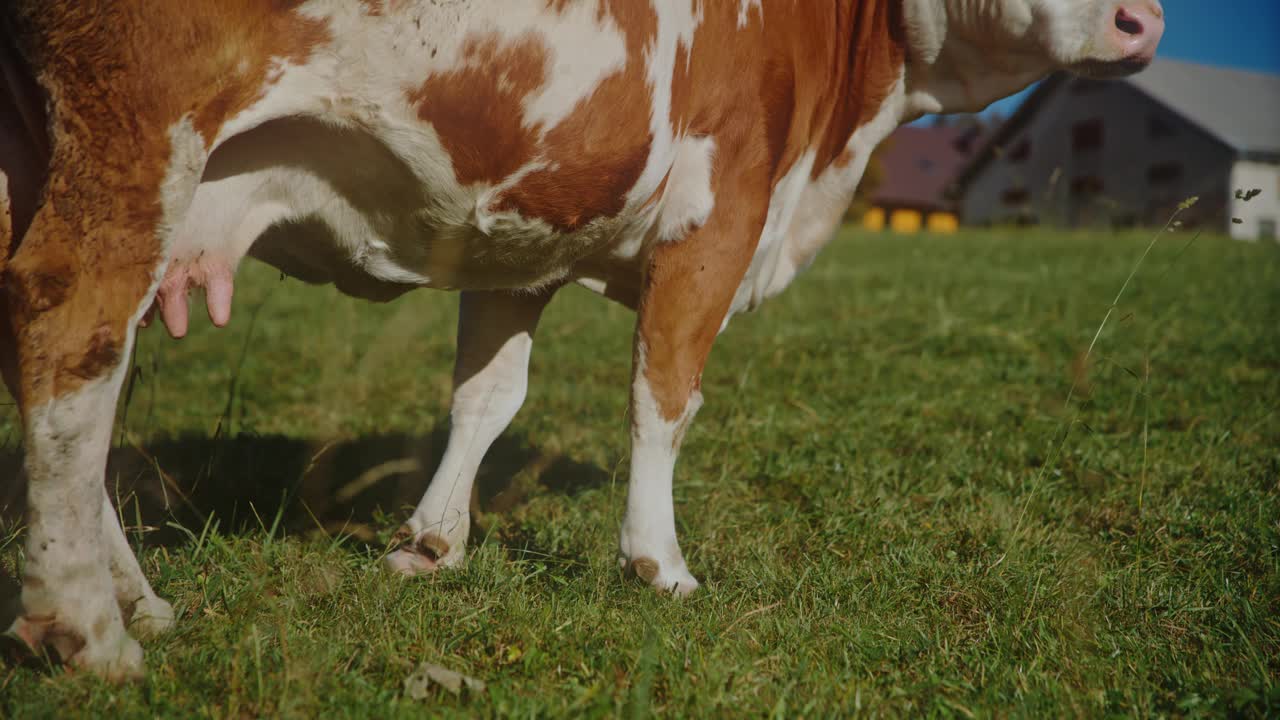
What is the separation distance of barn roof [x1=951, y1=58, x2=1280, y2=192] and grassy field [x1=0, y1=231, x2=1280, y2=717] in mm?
26278

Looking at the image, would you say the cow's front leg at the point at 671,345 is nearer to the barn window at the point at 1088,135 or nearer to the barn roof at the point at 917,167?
the barn window at the point at 1088,135

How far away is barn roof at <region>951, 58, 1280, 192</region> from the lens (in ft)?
99.3

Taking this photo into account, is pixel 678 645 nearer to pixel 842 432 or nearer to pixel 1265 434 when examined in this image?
pixel 842 432

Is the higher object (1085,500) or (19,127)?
(19,127)

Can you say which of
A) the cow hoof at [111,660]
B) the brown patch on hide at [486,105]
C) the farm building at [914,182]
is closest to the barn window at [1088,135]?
the farm building at [914,182]

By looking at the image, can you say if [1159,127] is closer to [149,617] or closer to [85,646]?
[149,617]

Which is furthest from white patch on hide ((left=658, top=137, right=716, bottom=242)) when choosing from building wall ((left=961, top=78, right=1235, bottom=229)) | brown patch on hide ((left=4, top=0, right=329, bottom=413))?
building wall ((left=961, top=78, right=1235, bottom=229))

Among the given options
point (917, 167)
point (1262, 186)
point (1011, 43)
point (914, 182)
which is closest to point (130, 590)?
point (1011, 43)

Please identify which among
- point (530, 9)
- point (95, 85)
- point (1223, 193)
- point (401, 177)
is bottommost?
point (1223, 193)

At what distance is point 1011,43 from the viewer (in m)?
3.38

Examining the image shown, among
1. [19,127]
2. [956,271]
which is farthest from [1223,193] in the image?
[19,127]

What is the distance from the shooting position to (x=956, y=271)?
421 inches

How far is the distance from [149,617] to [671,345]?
1.44 m

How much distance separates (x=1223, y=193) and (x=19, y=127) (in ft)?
109
